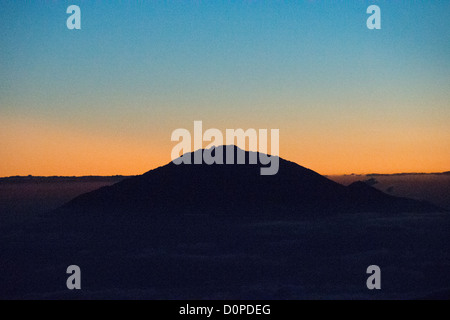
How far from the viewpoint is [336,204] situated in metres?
195

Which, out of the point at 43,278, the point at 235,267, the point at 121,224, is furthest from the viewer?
the point at 121,224

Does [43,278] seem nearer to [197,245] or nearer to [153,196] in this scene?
[197,245]

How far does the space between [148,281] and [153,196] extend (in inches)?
4608

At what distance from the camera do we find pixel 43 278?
76250mm

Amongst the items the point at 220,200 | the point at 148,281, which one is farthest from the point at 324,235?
the point at 148,281

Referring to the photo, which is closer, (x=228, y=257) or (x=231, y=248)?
(x=228, y=257)

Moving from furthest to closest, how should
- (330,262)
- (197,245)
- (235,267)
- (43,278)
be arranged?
1. (197,245)
2. (330,262)
3. (235,267)
4. (43,278)
